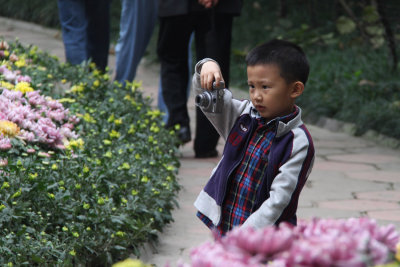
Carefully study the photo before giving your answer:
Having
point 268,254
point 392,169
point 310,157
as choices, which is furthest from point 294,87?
point 392,169

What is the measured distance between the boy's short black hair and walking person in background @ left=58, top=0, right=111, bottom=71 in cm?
388

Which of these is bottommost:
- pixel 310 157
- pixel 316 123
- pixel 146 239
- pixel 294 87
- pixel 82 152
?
pixel 316 123

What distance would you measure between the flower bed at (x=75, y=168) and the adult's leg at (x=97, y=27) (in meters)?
0.62

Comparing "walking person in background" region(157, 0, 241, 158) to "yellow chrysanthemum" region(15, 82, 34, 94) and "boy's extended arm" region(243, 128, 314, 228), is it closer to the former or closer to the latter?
"yellow chrysanthemum" region(15, 82, 34, 94)

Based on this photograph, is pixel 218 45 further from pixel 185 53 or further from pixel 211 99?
pixel 211 99

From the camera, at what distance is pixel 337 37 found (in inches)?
448

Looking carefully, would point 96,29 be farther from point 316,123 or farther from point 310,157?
point 310,157

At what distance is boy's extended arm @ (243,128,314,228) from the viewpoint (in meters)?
2.55

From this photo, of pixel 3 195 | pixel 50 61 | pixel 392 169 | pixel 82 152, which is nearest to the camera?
pixel 3 195

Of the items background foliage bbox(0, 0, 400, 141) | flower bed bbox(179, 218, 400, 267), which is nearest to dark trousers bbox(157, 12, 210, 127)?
background foliage bbox(0, 0, 400, 141)

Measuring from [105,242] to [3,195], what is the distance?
0.49 metres

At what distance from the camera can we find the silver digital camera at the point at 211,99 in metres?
2.75

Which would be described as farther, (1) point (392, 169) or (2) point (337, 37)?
(2) point (337, 37)

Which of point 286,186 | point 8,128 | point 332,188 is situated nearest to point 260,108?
point 286,186
